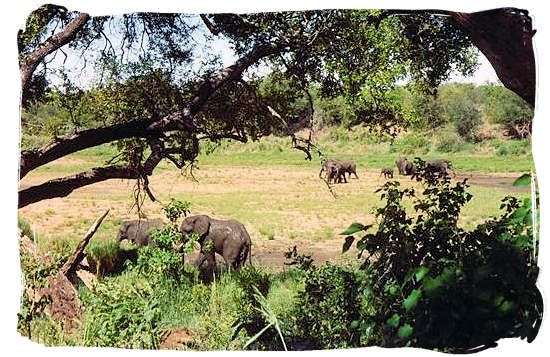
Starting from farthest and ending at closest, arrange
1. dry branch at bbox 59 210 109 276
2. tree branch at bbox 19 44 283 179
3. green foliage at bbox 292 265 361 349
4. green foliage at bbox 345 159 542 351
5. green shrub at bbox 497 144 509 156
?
dry branch at bbox 59 210 109 276 → tree branch at bbox 19 44 283 179 → green shrub at bbox 497 144 509 156 → green foliage at bbox 292 265 361 349 → green foliage at bbox 345 159 542 351

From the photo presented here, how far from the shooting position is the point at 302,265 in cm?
515

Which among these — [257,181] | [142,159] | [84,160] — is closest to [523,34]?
[257,181]

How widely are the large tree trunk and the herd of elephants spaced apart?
1.97 feet

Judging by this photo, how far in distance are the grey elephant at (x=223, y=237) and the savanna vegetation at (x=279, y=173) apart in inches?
1.8

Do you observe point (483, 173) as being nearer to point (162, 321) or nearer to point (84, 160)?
point (162, 321)

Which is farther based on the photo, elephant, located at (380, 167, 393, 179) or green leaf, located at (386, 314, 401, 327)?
elephant, located at (380, 167, 393, 179)

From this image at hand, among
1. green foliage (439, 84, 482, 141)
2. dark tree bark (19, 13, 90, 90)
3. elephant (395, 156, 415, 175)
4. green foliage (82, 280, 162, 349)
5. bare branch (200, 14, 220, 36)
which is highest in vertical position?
bare branch (200, 14, 220, 36)

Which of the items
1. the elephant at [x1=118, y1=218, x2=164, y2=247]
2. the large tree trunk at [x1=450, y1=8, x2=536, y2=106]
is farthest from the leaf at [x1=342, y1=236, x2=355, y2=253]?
the large tree trunk at [x1=450, y1=8, x2=536, y2=106]

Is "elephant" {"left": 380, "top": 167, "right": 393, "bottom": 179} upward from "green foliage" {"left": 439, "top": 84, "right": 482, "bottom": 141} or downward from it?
downward

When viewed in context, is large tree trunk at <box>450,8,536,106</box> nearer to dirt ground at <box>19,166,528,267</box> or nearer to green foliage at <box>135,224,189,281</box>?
dirt ground at <box>19,166,528,267</box>

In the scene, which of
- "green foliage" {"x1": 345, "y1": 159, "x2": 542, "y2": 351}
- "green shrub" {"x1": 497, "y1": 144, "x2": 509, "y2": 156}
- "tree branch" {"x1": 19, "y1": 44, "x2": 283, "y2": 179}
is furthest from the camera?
"tree branch" {"x1": 19, "y1": 44, "x2": 283, "y2": 179}

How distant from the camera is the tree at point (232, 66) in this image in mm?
5148

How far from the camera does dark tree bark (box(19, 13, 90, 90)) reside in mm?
5297

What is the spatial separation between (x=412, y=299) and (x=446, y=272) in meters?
0.24
